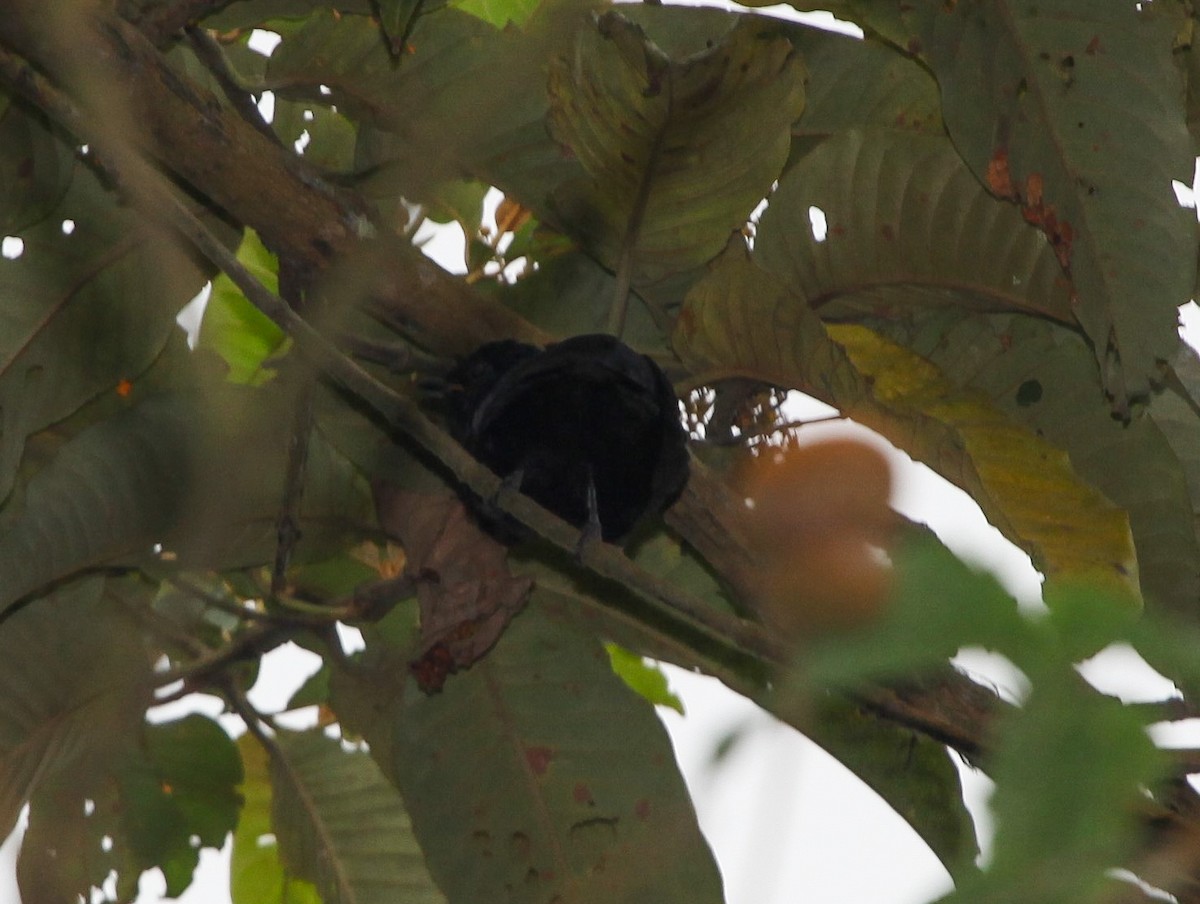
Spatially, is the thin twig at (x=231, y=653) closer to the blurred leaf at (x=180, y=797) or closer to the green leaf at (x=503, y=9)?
the blurred leaf at (x=180, y=797)

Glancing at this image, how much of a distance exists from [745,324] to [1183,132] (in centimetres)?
36

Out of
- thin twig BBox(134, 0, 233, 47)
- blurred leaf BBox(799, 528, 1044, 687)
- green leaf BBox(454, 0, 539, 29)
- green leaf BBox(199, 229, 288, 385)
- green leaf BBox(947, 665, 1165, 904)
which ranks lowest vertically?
green leaf BBox(947, 665, 1165, 904)

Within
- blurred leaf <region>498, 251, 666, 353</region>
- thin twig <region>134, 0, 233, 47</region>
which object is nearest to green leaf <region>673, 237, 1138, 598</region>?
blurred leaf <region>498, 251, 666, 353</region>

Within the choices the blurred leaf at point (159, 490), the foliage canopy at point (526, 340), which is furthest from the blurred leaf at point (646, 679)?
the blurred leaf at point (159, 490)

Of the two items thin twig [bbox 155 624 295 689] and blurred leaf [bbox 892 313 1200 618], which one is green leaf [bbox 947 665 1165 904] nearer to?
blurred leaf [bbox 892 313 1200 618]

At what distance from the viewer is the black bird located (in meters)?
1.02

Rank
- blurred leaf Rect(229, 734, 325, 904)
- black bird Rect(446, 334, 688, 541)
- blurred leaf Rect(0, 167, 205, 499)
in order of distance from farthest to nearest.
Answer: blurred leaf Rect(229, 734, 325, 904), blurred leaf Rect(0, 167, 205, 499), black bird Rect(446, 334, 688, 541)

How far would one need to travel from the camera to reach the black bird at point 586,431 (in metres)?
1.02

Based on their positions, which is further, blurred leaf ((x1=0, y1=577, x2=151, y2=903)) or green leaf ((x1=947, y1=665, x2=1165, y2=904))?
blurred leaf ((x1=0, y1=577, x2=151, y2=903))

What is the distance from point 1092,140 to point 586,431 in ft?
1.46

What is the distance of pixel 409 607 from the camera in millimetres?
1478

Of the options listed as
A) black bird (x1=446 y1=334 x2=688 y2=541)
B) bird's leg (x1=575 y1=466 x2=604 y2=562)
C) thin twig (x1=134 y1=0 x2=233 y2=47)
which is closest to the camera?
bird's leg (x1=575 y1=466 x2=604 y2=562)

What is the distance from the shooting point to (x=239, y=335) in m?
1.51

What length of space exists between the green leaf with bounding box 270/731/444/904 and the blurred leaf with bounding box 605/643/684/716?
410 mm
